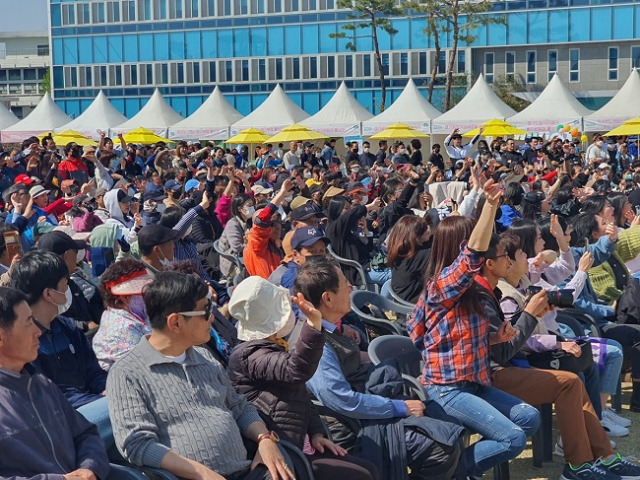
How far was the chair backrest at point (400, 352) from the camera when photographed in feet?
16.9

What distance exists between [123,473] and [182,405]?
1.13ft

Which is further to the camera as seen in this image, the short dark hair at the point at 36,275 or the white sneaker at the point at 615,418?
the white sneaker at the point at 615,418

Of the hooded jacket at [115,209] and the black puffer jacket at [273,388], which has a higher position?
the hooded jacket at [115,209]

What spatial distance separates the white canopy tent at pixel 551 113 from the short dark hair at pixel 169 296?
2529 cm

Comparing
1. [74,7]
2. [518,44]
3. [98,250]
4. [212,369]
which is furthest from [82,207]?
[74,7]

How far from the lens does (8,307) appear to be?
352 centimetres

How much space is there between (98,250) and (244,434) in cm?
484

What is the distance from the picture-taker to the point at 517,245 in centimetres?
579

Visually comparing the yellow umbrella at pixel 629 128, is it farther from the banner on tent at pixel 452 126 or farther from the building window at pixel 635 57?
the building window at pixel 635 57

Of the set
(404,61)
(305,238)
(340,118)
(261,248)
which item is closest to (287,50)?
(404,61)

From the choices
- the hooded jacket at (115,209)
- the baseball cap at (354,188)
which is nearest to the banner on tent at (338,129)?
the baseball cap at (354,188)

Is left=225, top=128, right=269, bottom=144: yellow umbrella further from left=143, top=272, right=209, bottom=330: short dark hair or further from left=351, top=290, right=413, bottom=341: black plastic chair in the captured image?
left=143, top=272, right=209, bottom=330: short dark hair

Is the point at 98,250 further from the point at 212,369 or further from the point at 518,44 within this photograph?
the point at 518,44

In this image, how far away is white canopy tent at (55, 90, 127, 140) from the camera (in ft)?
107
